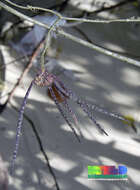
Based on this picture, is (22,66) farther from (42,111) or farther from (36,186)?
(36,186)

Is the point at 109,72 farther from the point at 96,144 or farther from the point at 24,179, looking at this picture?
the point at 24,179

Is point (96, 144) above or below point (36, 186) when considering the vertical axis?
above

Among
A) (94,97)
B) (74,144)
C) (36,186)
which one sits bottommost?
(36,186)

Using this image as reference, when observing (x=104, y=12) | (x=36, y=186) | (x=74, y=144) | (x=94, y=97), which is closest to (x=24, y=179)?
(x=36, y=186)

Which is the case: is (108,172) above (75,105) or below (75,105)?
below

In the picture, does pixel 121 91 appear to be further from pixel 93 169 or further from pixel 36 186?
pixel 36 186

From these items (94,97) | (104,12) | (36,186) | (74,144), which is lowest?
(36,186)

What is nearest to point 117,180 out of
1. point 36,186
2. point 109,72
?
point 36,186

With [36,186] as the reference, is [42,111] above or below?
above

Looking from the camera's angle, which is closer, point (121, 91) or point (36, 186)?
point (36, 186)
